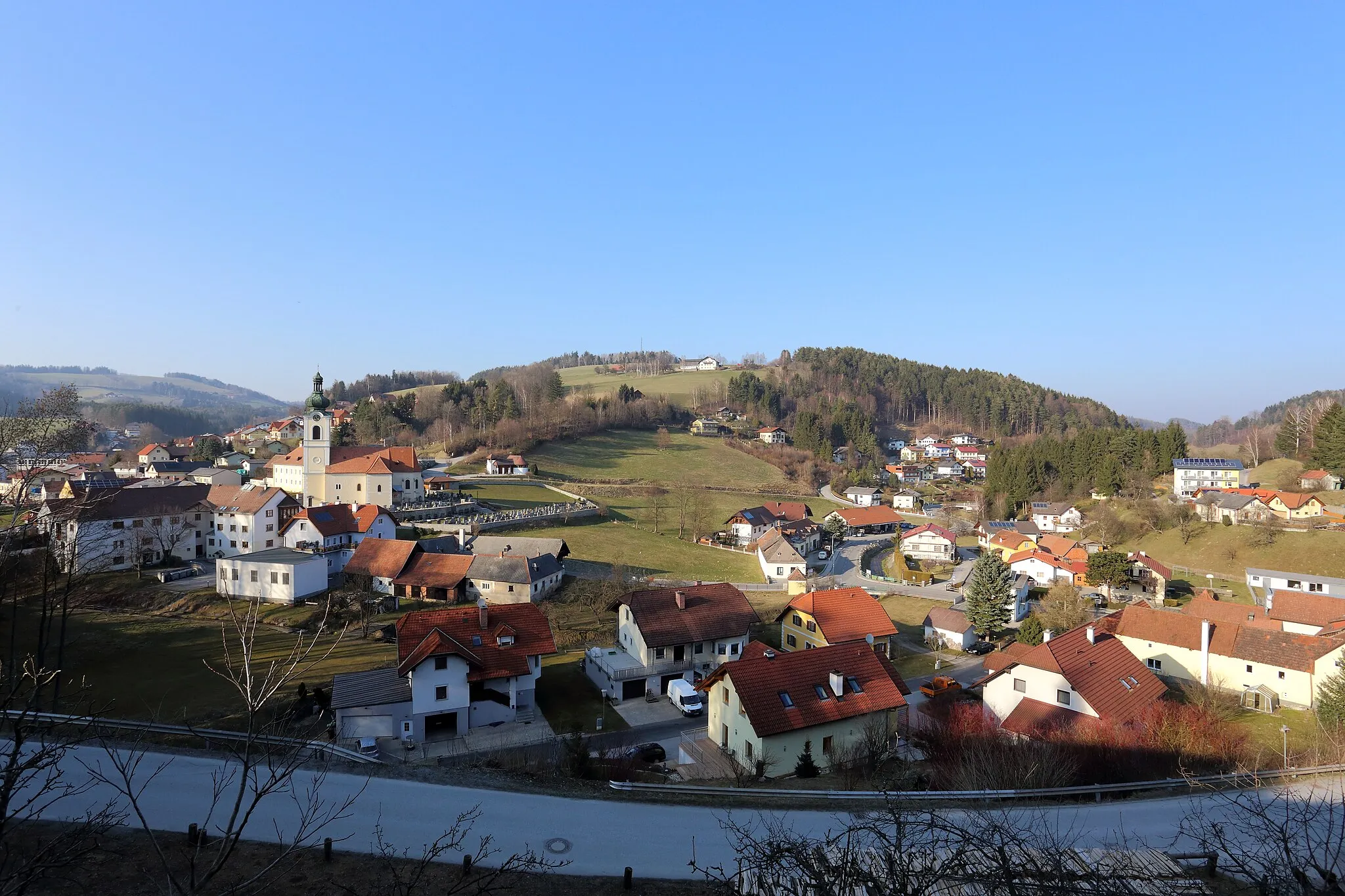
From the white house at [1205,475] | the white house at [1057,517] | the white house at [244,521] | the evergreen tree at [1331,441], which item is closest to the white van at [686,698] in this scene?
the white house at [244,521]

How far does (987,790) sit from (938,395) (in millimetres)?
152239

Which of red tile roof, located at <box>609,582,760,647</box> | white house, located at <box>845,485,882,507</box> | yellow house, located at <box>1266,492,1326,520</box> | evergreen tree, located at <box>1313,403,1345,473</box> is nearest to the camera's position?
red tile roof, located at <box>609,582,760,647</box>

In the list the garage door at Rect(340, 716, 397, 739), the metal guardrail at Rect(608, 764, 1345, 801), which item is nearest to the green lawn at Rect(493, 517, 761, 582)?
the garage door at Rect(340, 716, 397, 739)

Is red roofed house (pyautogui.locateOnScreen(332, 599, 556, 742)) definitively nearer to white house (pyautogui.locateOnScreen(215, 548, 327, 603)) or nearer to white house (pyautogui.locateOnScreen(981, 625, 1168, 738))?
white house (pyautogui.locateOnScreen(215, 548, 327, 603))

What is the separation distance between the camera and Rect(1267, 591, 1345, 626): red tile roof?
111 feet

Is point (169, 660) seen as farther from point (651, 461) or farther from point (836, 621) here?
point (651, 461)

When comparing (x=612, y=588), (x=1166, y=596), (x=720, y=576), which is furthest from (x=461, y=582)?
(x=1166, y=596)

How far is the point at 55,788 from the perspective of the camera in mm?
13648

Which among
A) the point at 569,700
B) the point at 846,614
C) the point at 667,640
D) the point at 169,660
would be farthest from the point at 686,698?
the point at 169,660

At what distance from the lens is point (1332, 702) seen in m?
21.4

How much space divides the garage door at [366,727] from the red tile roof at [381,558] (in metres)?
18.2

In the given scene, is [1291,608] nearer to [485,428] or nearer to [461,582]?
[461,582]

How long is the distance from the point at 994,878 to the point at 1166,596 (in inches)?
2090

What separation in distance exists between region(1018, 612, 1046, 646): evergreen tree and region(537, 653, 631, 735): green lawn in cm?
2162
